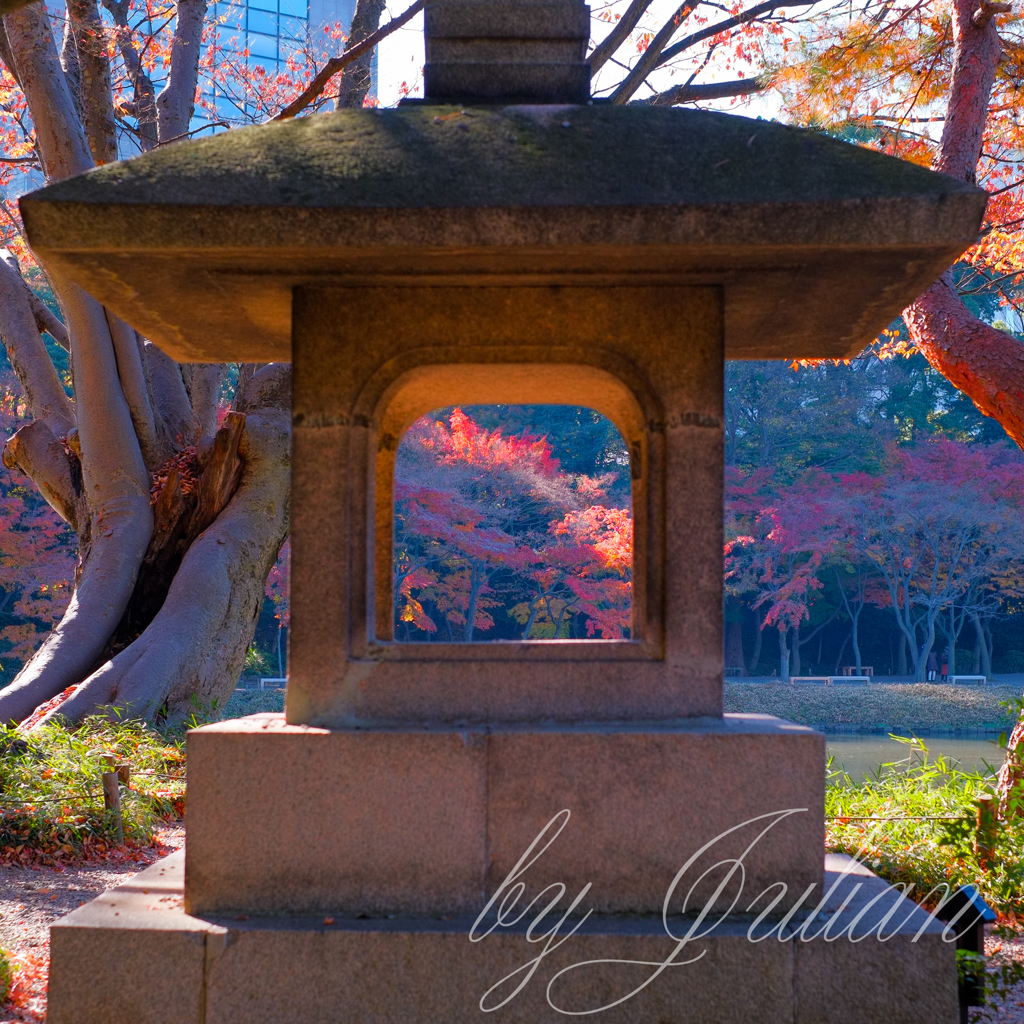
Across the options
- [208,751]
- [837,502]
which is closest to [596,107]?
[208,751]

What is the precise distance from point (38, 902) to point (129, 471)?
4.63m

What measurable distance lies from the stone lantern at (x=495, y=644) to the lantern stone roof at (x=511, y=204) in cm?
1

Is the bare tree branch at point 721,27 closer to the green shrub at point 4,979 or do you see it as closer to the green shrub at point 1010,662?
the green shrub at point 4,979

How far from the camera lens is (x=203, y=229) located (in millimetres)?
2812

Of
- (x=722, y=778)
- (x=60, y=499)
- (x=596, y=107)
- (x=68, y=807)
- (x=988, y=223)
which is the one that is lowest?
(x=68, y=807)

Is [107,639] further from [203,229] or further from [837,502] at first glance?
[837,502]

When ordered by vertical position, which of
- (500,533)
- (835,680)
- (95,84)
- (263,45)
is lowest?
(835,680)

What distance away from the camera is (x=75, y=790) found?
6.07 metres

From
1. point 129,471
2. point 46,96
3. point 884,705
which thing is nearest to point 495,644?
point 129,471

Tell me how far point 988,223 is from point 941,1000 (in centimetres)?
722

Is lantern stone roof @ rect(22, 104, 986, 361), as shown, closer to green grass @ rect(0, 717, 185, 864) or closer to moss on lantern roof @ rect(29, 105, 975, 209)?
moss on lantern roof @ rect(29, 105, 975, 209)

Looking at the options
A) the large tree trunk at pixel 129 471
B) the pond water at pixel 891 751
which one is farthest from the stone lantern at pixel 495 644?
the pond water at pixel 891 751

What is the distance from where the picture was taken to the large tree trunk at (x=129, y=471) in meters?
7.97

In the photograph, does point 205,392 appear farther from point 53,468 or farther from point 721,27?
point 721,27
